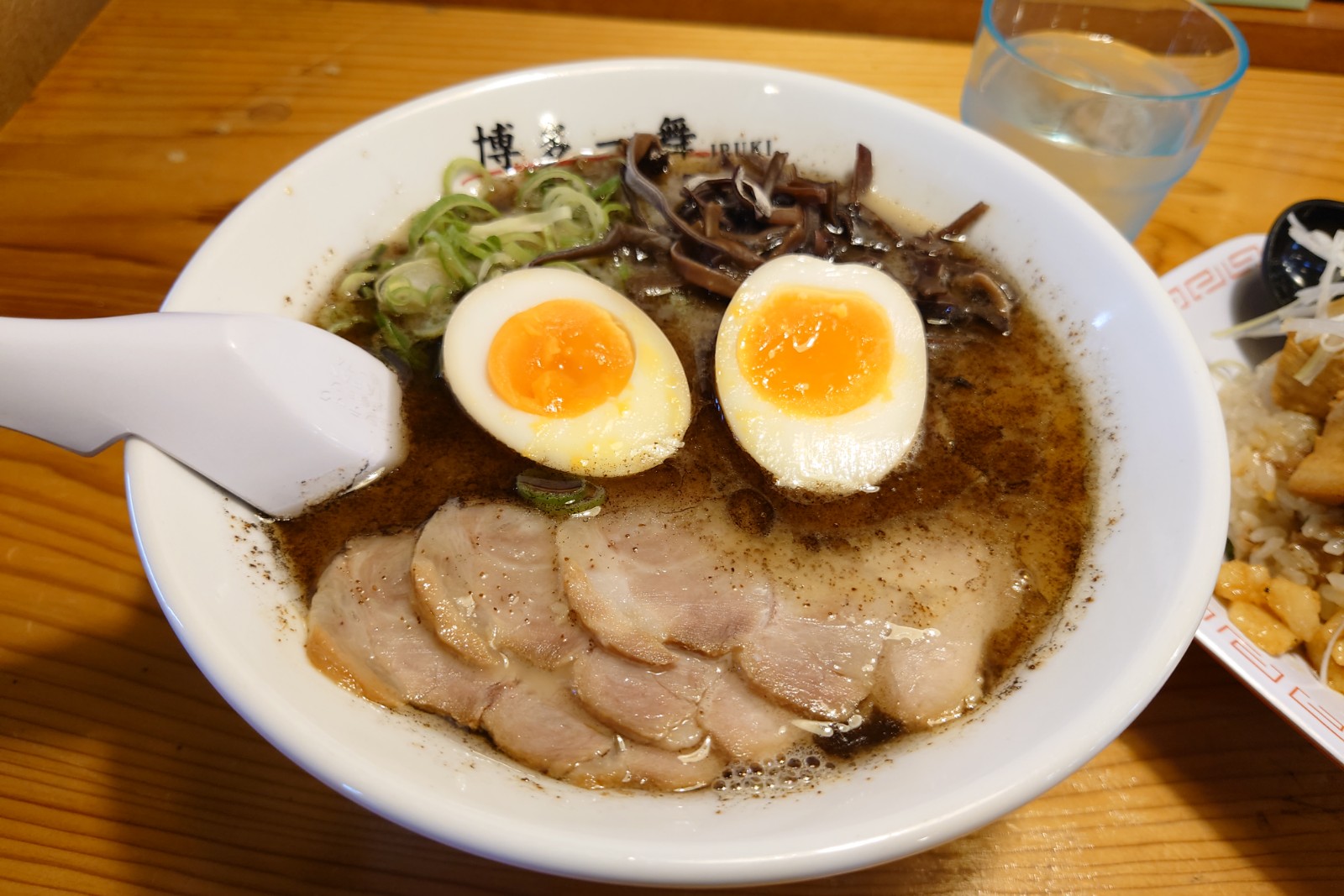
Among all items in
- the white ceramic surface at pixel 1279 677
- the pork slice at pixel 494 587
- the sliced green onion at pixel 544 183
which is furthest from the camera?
the sliced green onion at pixel 544 183

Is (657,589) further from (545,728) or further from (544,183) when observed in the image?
(544,183)

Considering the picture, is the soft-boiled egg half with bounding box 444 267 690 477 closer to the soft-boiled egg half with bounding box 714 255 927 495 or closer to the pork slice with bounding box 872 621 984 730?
the soft-boiled egg half with bounding box 714 255 927 495

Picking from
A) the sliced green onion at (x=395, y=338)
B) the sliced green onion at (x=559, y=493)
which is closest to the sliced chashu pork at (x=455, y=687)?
the sliced green onion at (x=559, y=493)

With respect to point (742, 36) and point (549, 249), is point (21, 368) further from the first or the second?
point (742, 36)

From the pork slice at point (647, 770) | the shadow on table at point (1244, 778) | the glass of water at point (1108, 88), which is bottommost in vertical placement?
the shadow on table at point (1244, 778)

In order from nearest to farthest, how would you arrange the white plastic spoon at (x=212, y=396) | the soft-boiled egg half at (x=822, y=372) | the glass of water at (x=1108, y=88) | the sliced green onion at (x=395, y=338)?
the white plastic spoon at (x=212, y=396), the soft-boiled egg half at (x=822, y=372), the sliced green onion at (x=395, y=338), the glass of water at (x=1108, y=88)

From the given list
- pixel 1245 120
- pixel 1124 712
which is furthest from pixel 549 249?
pixel 1245 120

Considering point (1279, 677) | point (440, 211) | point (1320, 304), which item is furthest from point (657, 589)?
point (1320, 304)

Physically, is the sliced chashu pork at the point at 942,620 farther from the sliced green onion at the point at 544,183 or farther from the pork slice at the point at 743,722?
the sliced green onion at the point at 544,183
